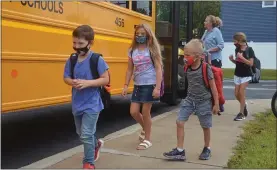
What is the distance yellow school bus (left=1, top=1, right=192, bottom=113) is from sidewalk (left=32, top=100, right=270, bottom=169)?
0.75 metres

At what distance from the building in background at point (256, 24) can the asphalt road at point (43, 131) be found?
21714 mm

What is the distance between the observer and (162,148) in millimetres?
5035

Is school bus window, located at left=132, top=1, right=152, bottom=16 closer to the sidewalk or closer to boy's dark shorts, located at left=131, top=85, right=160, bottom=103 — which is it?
the sidewalk

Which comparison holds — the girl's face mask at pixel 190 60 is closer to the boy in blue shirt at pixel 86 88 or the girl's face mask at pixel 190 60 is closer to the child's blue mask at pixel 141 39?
the child's blue mask at pixel 141 39

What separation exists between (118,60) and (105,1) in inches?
35.8

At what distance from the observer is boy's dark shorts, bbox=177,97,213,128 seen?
4523 millimetres

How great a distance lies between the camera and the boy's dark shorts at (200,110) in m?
4.52

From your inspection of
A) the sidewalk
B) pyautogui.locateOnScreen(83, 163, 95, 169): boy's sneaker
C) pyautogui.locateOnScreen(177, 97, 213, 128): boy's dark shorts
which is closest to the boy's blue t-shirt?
pyautogui.locateOnScreen(83, 163, 95, 169): boy's sneaker

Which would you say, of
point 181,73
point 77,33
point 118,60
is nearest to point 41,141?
point 118,60

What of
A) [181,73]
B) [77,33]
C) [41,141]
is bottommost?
[41,141]

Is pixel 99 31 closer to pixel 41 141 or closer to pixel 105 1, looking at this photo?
pixel 105 1

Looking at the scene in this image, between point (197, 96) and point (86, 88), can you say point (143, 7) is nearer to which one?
point (197, 96)

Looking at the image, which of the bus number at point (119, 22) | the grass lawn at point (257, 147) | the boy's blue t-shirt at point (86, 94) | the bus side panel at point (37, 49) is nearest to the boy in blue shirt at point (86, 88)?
the boy's blue t-shirt at point (86, 94)

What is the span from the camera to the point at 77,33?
153 inches
